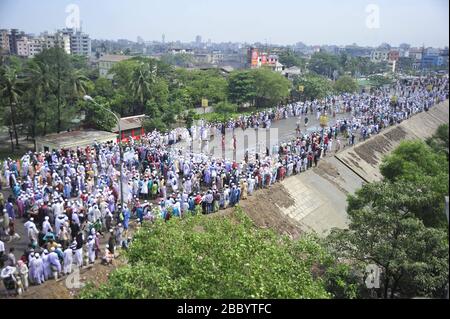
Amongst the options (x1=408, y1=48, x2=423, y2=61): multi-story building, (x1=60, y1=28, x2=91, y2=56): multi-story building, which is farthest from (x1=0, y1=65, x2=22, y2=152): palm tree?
(x1=60, y1=28, x2=91, y2=56): multi-story building

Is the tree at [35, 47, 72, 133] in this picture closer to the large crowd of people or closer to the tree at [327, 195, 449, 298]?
the large crowd of people

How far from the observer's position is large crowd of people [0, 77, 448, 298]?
45.4 feet

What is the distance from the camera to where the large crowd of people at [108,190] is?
1383 centimetres

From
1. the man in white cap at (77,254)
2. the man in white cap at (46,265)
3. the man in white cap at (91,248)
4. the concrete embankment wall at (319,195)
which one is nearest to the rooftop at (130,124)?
the concrete embankment wall at (319,195)

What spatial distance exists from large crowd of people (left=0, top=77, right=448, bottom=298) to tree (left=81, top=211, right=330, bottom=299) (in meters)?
A: 2.51

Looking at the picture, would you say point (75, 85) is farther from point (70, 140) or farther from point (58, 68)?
point (70, 140)

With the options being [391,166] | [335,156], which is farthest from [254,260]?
[335,156]

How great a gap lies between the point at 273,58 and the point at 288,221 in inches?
3327

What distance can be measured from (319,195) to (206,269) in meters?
18.8

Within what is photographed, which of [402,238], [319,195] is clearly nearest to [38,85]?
[319,195]

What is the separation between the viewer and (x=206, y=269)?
914 cm

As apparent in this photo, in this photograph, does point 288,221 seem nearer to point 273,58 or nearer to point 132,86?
point 132,86

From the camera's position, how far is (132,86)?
42906 millimetres

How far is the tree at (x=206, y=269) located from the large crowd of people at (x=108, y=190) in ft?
8.25
